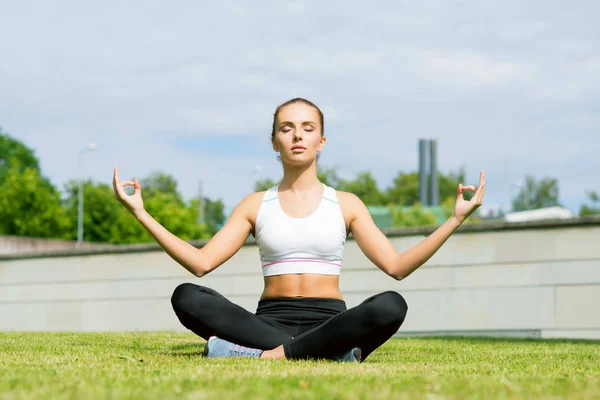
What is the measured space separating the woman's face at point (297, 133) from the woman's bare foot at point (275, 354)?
1.21m

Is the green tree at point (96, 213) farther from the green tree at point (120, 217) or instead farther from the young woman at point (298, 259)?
the young woman at point (298, 259)

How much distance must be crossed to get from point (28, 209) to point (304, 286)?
41026mm

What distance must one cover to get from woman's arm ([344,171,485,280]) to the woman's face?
1.38 ft

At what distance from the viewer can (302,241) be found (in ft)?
16.9

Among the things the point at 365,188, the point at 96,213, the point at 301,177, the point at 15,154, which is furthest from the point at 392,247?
the point at 365,188

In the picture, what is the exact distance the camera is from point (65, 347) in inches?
227

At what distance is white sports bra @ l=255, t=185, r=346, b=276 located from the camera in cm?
512

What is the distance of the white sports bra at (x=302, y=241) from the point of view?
5.12 m

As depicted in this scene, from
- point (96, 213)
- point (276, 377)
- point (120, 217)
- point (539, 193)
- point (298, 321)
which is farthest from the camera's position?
point (539, 193)

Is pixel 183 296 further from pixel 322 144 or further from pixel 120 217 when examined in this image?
pixel 120 217

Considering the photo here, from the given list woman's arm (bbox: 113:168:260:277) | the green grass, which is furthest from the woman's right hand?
the green grass

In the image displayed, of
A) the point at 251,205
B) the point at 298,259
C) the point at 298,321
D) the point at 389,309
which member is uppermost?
the point at 251,205

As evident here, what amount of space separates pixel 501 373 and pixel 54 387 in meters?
2.15

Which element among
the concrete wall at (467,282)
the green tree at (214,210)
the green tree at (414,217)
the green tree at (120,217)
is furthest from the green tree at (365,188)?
the concrete wall at (467,282)
